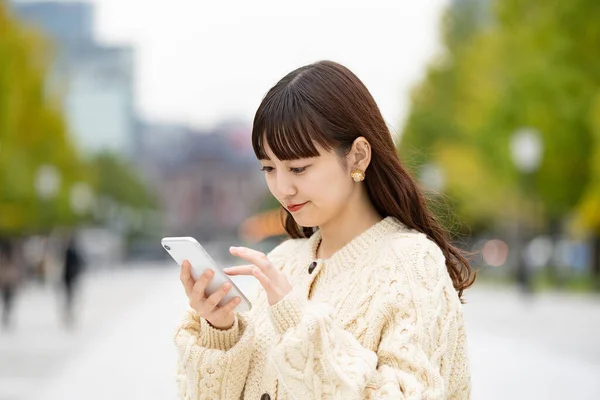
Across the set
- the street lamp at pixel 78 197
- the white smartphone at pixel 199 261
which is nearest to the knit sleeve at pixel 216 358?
the white smartphone at pixel 199 261

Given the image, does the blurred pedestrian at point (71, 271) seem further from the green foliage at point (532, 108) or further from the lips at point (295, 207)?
the lips at point (295, 207)

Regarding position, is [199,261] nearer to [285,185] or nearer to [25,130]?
[285,185]

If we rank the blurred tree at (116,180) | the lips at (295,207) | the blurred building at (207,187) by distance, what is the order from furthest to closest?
the blurred building at (207,187) < the blurred tree at (116,180) < the lips at (295,207)

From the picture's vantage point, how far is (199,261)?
7.88 feet

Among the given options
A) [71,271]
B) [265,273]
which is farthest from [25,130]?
[265,273]

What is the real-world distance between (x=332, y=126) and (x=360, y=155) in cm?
13

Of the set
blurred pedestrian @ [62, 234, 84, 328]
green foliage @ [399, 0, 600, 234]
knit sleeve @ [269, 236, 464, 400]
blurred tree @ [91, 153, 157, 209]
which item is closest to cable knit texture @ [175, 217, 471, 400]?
knit sleeve @ [269, 236, 464, 400]

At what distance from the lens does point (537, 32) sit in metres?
25.5

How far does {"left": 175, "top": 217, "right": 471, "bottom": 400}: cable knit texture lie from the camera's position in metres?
2.32

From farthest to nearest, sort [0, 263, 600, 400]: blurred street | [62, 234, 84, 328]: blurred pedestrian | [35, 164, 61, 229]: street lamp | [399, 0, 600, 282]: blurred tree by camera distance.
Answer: [35, 164, 61, 229]: street lamp < [399, 0, 600, 282]: blurred tree < [62, 234, 84, 328]: blurred pedestrian < [0, 263, 600, 400]: blurred street

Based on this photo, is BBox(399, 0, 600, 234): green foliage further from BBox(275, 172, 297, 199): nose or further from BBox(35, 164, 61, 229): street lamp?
BBox(275, 172, 297, 199): nose

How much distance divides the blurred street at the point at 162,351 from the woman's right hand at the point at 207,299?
656 cm

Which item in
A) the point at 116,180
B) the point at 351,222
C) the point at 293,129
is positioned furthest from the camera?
the point at 116,180

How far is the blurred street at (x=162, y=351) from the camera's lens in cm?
962
